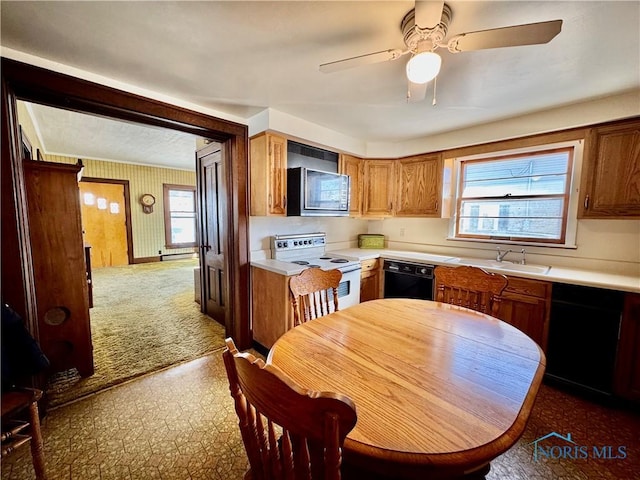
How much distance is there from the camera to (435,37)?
1.25 m

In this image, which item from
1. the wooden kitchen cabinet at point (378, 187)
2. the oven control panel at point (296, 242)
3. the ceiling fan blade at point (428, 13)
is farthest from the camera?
the wooden kitchen cabinet at point (378, 187)

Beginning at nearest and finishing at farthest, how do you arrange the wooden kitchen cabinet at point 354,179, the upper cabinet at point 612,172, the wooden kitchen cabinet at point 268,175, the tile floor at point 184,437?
the tile floor at point 184,437
the upper cabinet at point 612,172
the wooden kitchen cabinet at point 268,175
the wooden kitchen cabinet at point 354,179

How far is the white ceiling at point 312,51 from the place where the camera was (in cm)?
127

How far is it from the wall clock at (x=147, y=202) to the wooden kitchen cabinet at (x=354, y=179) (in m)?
6.01

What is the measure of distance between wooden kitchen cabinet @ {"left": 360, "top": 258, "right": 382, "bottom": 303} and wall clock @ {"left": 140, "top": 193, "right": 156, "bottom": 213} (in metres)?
6.43

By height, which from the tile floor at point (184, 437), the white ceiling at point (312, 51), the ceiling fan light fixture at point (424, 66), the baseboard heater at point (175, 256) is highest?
the white ceiling at point (312, 51)

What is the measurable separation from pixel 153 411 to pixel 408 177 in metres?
3.44

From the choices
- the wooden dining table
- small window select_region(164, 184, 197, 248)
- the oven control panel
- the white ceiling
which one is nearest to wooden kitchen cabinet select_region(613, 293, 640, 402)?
the wooden dining table

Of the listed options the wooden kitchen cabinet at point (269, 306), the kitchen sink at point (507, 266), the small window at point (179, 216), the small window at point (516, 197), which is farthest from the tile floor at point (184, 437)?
the small window at point (179, 216)

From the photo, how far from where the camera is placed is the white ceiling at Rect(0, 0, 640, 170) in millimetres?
1273

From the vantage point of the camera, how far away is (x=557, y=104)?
2.27m

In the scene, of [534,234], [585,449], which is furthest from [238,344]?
[534,234]

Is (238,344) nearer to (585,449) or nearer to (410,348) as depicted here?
(410,348)

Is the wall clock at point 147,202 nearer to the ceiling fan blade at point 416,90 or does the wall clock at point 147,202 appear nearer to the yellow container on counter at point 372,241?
the yellow container on counter at point 372,241
